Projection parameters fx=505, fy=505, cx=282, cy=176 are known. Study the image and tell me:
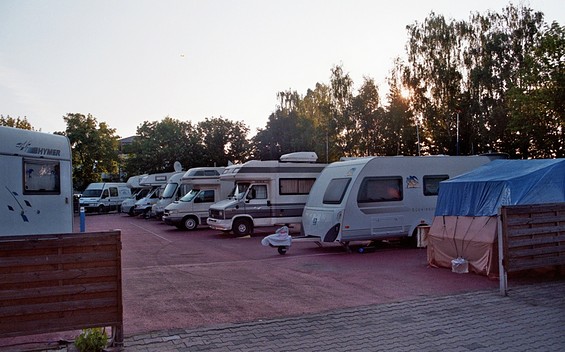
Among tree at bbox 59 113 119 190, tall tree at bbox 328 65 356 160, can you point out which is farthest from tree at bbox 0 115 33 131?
tall tree at bbox 328 65 356 160

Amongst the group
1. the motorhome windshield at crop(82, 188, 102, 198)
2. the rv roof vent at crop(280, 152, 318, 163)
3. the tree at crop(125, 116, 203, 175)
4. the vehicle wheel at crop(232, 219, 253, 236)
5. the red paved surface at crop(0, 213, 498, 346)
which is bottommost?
the red paved surface at crop(0, 213, 498, 346)

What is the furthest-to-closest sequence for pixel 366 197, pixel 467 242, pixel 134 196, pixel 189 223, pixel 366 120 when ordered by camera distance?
pixel 366 120 → pixel 134 196 → pixel 189 223 → pixel 366 197 → pixel 467 242

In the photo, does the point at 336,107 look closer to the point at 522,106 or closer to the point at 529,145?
the point at 529,145

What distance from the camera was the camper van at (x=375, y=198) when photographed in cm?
1484

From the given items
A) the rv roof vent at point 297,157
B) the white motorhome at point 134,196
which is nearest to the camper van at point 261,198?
the rv roof vent at point 297,157

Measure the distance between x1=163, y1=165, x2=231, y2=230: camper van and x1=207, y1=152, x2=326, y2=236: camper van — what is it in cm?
303

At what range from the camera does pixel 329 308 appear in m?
7.91

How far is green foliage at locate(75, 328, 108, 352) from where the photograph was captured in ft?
18.4

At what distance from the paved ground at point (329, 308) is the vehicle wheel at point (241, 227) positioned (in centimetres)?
687

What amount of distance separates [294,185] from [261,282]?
10.8 meters

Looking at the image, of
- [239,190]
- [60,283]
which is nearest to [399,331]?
[60,283]

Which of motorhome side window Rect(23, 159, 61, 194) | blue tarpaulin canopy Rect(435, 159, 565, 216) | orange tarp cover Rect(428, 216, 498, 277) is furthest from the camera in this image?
motorhome side window Rect(23, 159, 61, 194)

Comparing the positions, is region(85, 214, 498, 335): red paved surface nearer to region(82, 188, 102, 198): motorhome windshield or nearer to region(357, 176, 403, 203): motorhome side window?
region(357, 176, 403, 203): motorhome side window

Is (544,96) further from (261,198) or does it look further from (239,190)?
(239,190)
